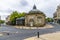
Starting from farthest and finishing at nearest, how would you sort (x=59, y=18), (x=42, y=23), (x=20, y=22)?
(x=59, y=18), (x=20, y=22), (x=42, y=23)

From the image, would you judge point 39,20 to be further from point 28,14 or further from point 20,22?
point 20,22

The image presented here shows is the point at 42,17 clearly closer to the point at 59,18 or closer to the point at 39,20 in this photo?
the point at 39,20

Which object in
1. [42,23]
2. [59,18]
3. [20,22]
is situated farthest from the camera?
[59,18]

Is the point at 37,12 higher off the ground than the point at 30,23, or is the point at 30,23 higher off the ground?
the point at 37,12

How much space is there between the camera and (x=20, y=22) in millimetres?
92812

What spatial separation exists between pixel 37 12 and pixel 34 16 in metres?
2.33

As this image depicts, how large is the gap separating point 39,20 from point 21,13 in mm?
30085

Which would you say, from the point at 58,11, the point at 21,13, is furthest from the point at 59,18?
the point at 21,13

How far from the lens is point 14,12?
104312 millimetres

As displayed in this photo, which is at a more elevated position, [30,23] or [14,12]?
[14,12]

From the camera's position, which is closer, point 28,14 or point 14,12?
point 28,14

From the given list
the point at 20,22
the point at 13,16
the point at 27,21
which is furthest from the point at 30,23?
the point at 13,16

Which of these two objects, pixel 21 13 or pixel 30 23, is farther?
pixel 21 13

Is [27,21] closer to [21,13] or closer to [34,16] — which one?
[34,16]
